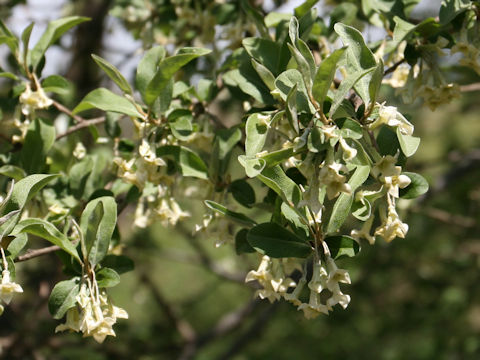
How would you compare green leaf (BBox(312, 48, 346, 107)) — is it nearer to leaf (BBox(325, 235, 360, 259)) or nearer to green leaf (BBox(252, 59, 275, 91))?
green leaf (BBox(252, 59, 275, 91))

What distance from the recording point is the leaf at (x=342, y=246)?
34.8 inches

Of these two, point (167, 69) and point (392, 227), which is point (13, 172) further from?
point (392, 227)

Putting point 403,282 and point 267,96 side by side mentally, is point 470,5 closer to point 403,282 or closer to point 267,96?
point 267,96

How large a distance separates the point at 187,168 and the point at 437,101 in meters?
0.50

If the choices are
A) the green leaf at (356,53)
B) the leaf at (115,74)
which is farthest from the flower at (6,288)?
the green leaf at (356,53)

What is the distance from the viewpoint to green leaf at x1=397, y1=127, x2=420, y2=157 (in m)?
0.82

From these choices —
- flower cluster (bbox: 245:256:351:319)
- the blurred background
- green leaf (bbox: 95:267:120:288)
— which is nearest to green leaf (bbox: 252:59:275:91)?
flower cluster (bbox: 245:256:351:319)

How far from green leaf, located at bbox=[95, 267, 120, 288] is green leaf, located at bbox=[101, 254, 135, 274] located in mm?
63

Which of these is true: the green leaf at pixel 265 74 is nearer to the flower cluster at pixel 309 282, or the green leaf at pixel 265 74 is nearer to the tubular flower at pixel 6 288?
the flower cluster at pixel 309 282

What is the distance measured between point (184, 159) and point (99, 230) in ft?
0.68

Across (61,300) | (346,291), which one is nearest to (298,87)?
(61,300)

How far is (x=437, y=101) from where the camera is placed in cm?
111

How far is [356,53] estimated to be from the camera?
88 cm

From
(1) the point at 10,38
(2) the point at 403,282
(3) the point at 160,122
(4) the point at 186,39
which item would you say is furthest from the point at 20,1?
(2) the point at 403,282
